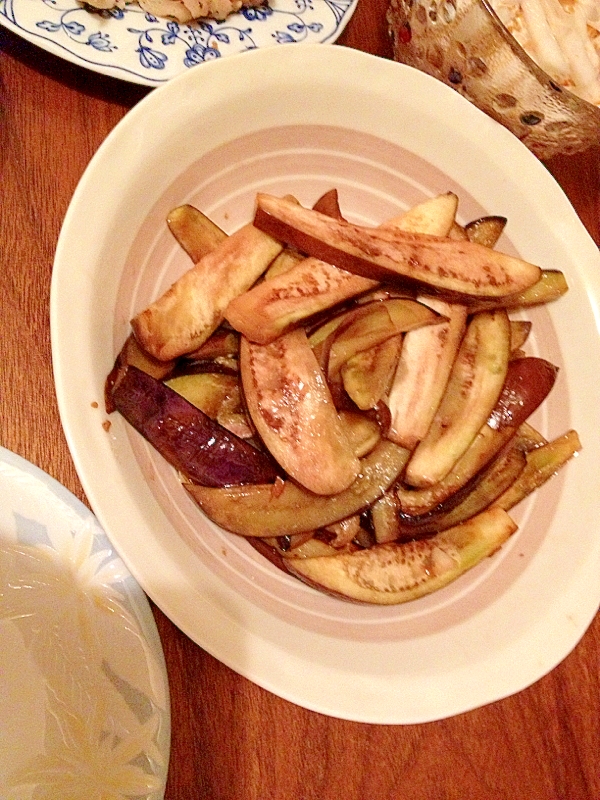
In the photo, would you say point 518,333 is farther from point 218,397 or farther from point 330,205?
point 218,397

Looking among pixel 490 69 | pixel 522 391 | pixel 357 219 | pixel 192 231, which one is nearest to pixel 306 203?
pixel 357 219

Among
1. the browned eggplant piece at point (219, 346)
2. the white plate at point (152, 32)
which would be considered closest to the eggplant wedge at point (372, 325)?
the browned eggplant piece at point (219, 346)

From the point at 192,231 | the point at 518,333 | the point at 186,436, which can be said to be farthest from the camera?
the point at 518,333

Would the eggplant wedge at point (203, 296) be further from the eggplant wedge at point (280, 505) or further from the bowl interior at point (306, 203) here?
the eggplant wedge at point (280, 505)

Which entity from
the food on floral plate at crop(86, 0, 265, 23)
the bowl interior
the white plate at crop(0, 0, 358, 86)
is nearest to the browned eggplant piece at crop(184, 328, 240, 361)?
the bowl interior

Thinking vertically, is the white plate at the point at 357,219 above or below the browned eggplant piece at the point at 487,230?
below

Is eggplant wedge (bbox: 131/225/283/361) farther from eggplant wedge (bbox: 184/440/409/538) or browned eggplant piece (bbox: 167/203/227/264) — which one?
eggplant wedge (bbox: 184/440/409/538)
